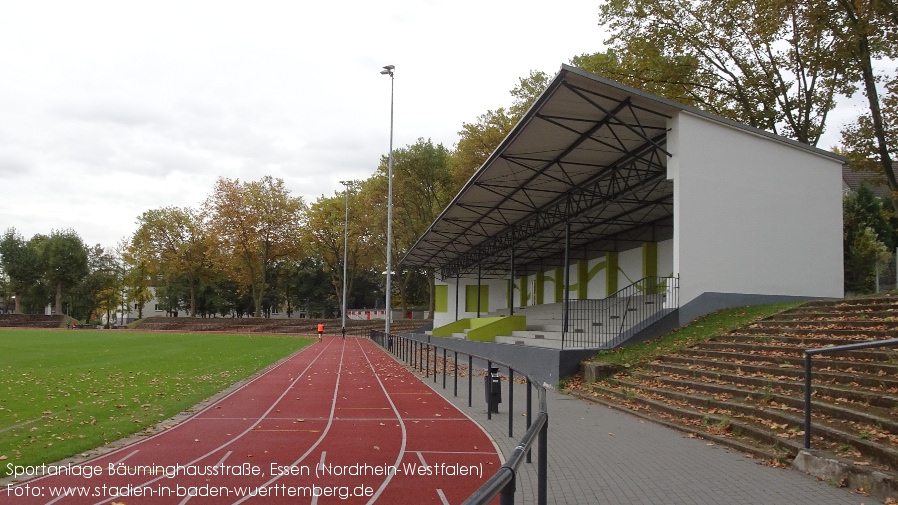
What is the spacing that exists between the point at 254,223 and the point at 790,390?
207 feet

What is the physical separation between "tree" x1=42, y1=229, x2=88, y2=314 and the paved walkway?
80685 mm

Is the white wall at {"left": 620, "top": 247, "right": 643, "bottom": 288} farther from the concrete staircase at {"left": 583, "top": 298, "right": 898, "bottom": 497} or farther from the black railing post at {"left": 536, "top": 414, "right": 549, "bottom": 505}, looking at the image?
the black railing post at {"left": 536, "top": 414, "right": 549, "bottom": 505}

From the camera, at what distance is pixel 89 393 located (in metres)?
13.8

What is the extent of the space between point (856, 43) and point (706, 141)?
8.26 metres

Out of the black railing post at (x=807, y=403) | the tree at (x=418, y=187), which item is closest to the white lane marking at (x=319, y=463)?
the black railing post at (x=807, y=403)

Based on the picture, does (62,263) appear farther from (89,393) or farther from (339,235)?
(89,393)

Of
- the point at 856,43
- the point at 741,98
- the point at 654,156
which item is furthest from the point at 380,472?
→ the point at 741,98

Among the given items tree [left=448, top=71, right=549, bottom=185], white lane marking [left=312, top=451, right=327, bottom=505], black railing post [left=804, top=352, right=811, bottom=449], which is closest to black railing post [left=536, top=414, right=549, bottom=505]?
white lane marking [left=312, top=451, right=327, bottom=505]

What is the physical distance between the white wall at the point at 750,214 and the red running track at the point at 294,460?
8182 mm

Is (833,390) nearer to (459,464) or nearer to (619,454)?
(619,454)

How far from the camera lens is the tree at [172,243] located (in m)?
72.7

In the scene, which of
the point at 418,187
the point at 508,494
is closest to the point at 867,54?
the point at 508,494

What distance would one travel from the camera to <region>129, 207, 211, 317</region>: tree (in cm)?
7269

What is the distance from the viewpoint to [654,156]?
66.6ft
